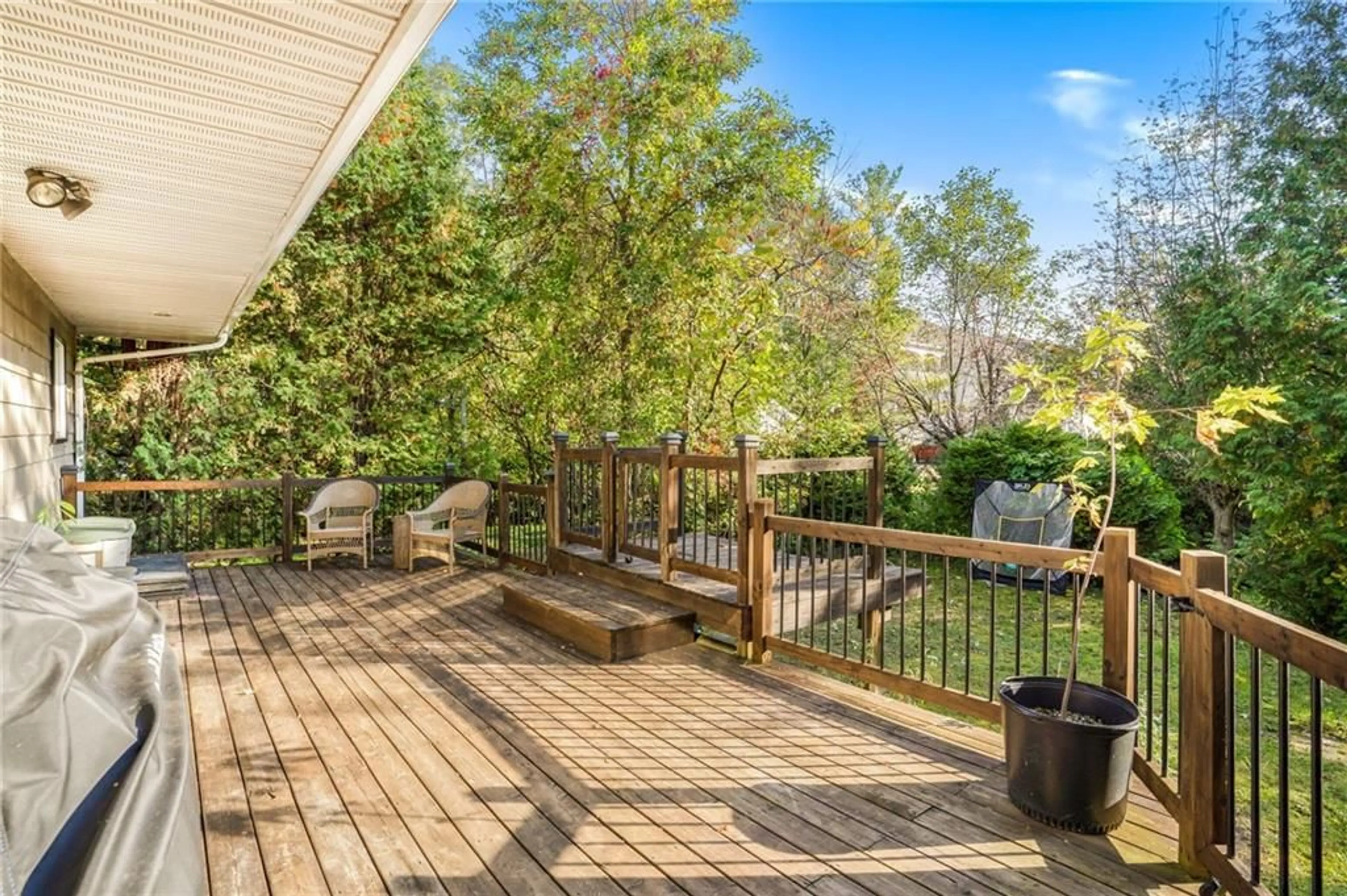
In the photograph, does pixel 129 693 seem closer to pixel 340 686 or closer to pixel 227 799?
pixel 227 799

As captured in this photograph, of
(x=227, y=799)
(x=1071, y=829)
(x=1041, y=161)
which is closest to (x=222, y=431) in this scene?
(x=227, y=799)

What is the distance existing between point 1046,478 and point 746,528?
5.74 meters

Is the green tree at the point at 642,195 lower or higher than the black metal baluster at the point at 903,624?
higher

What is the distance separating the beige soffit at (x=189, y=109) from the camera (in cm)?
180

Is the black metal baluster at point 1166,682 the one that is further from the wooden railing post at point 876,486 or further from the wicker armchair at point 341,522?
the wicker armchair at point 341,522

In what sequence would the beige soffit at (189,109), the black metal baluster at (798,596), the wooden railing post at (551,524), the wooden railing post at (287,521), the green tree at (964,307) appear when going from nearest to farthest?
the beige soffit at (189,109), the black metal baluster at (798,596), the wooden railing post at (551,524), the wooden railing post at (287,521), the green tree at (964,307)

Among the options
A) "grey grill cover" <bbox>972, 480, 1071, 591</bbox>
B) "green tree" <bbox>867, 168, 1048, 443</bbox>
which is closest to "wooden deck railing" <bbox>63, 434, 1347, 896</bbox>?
"grey grill cover" <bbox>972, 480, 1071, 591</bbox>

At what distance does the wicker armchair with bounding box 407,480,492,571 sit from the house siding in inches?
108

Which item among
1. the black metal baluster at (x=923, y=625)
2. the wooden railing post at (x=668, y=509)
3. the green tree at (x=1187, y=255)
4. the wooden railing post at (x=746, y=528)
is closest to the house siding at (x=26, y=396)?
the wooden railing post at (x=668, y=509)

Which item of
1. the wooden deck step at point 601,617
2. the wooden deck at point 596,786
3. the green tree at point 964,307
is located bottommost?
the wooden deck at point 596,786

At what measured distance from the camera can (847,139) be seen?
10938 millimetres

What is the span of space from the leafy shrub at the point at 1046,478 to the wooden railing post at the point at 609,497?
4.72 m

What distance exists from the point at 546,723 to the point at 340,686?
1.24 meters

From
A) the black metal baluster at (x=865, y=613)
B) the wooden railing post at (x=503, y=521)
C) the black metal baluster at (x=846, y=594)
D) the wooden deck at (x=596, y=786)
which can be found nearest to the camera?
the wooden deck at (x=596, y=786)
